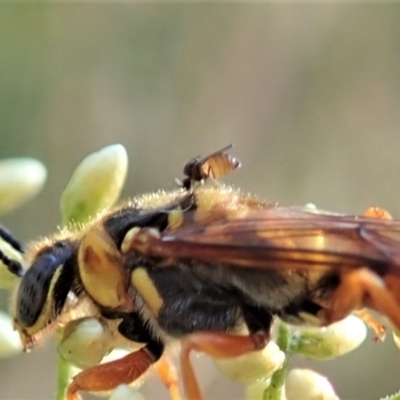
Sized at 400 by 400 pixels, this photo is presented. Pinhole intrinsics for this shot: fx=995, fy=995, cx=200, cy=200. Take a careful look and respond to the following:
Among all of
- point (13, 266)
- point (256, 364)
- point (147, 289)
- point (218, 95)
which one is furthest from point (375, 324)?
point (218, 95)

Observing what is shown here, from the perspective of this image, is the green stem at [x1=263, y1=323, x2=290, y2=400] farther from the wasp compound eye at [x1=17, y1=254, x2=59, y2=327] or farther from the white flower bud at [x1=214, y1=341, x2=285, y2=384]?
the wasp compound eye at [x1=17, y1=254, x2=59, y2=327]

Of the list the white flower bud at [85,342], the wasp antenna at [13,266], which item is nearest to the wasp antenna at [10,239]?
the wasp antenna at [13,266]

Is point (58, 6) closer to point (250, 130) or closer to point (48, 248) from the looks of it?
point (250, 130)

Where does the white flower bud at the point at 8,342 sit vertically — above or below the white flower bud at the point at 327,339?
above

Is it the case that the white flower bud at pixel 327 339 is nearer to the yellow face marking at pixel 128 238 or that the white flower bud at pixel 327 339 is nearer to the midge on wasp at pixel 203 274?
→ the midge on wasp at pixel 203 274

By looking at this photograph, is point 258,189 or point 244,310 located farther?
point 258,189

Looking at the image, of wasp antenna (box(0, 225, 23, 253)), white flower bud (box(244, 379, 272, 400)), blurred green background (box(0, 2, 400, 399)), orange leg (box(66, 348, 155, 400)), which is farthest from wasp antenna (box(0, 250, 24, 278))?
blurred green background (box(0, 2, 400, 399))

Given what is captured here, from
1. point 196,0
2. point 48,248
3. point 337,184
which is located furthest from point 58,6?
point 48,248
